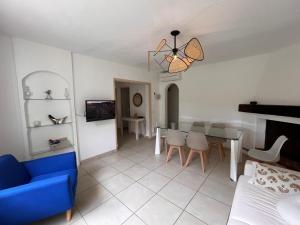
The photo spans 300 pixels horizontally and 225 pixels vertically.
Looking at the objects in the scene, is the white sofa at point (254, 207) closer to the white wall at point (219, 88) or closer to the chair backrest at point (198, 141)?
the chair backrest at point (198, 141)

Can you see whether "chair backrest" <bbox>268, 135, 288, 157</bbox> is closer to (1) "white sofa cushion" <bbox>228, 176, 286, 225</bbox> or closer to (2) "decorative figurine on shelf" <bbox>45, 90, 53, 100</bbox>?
(1) "white sofa cushion" <bbox>228, 176, 286, 225</bbox>

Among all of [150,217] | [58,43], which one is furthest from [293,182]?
[58,43]

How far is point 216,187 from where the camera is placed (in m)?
2.16

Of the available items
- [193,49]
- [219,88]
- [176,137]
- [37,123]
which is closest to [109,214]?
[176,137]

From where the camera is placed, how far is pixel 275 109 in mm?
2527

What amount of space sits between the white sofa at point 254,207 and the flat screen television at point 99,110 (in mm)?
2783

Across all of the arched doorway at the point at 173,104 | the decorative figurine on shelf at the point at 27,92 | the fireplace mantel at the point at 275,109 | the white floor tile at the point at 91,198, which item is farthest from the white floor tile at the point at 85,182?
the arched doorway at the point at 173,104

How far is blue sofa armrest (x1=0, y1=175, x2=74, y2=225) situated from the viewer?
4.21 ft

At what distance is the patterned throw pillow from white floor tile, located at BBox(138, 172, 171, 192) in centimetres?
A: 125

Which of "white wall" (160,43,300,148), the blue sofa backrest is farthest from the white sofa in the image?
the blue sofa backrest

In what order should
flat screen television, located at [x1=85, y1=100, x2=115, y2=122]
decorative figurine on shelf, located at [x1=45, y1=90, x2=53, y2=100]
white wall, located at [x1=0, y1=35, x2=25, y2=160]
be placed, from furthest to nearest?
flat screen television, located at [x1=85, y1=100, x2=115, y2=122]
decorative figurine on shelf, located at [x1=45, y1=90, x2=53, y2=100]
white wall, located at [x1=0, y1=35, x2=25, y2=160]

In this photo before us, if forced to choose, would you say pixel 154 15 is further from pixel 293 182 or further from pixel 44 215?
pixel 44 215

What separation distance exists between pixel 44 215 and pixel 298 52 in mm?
4504

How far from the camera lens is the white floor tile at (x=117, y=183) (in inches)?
85.8
